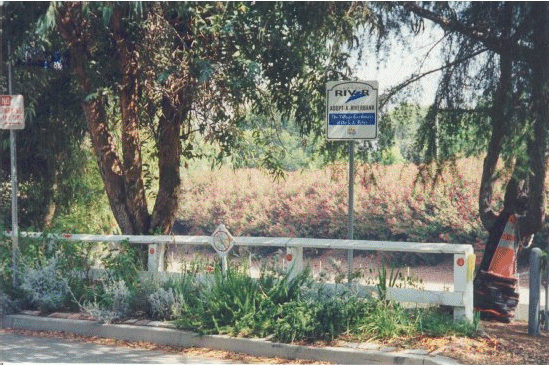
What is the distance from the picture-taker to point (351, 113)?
33.1ft

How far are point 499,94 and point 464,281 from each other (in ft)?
7.55

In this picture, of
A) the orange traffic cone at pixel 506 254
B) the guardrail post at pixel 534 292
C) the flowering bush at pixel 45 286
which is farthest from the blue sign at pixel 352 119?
the flowering bush at pixel 45 286

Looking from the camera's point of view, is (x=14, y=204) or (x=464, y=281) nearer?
(x=464, y=281)

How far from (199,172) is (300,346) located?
16.1 m

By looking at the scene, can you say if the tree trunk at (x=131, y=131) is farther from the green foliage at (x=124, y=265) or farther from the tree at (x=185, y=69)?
the green foliage at (x=124, y=265)

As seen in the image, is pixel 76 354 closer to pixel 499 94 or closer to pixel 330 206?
pixel 499 94

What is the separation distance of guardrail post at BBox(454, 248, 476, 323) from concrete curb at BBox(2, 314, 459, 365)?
3.41ft

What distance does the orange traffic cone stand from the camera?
36.4 feet

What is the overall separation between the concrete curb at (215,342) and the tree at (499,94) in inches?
115

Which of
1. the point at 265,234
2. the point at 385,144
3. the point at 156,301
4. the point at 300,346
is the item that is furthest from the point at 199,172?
the point at 300,346

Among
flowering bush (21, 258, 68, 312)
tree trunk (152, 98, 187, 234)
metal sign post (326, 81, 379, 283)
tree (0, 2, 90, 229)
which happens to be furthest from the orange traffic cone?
tree (0, 2, 90, 229)

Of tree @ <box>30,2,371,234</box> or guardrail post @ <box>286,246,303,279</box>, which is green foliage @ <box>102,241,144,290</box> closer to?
tree @ <box>30,2,371,234</box>

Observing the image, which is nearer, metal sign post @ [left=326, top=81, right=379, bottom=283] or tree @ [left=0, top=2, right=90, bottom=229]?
metal sign post @ [left=326, top=81, right=379, bottom=283]

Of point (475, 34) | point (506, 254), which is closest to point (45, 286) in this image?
point (506, 254)
